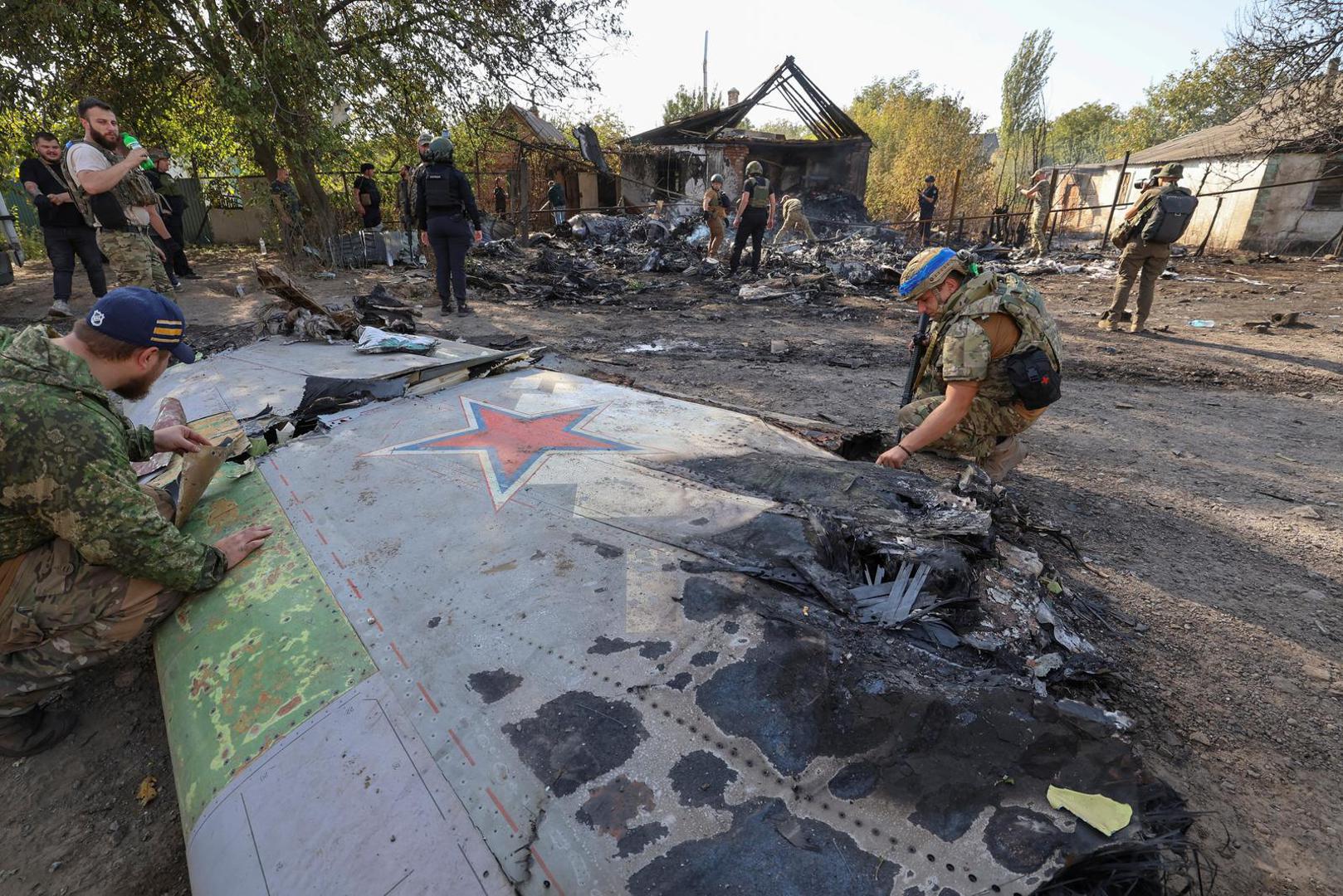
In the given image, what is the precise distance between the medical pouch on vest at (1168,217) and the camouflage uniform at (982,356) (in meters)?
4.95

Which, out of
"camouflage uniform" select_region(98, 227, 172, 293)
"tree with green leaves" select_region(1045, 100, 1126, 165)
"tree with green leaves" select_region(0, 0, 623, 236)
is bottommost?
"camouflage uniform" select_region(98, 227, 172, 293)

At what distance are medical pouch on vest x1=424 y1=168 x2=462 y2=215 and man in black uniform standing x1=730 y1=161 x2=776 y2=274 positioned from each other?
4832mm

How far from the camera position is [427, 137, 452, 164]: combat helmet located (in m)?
6.91

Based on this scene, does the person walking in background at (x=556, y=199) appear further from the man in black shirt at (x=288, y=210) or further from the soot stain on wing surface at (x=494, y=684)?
the soot stain on wing surface at (x=494, y=684)

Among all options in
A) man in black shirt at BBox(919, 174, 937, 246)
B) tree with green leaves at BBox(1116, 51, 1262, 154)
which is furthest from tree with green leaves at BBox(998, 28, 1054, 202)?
man in black shirt at BBox(919, 174, 937, 246)

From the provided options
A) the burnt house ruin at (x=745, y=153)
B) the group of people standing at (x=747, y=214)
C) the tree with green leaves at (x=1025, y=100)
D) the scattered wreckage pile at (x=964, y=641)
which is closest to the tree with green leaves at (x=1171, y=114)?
the tree with green leaves at (x=1025, y=100)

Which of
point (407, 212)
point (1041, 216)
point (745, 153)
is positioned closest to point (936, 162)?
point (745, 153)

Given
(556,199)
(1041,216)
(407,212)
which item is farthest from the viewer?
(556,199)

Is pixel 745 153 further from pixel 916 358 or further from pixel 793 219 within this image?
pixel 916 358

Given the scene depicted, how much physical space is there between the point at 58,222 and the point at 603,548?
772cm

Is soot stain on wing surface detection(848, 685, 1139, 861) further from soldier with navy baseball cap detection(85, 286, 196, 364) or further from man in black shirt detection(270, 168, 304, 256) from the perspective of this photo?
man in black shirt detection(270, 168, 304, 256)

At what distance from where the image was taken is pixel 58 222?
6.27 metres

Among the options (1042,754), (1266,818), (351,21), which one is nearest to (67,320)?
(351,21)

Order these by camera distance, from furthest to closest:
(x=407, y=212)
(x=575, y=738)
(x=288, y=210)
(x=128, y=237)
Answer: (x=407, y=212) → (x=288, y=210) → (x=128, y=237) → (x=575, y=738)
